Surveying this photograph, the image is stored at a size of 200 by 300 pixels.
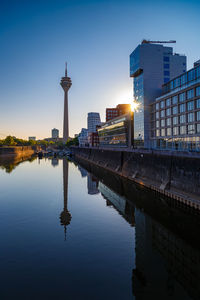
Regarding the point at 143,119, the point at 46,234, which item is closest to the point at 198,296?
the point at 46,234

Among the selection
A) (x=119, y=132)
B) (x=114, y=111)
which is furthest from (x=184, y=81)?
(x=114, y=111)

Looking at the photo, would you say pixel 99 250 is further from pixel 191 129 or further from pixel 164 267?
pixel 191 129

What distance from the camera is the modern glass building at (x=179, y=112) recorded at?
2454 inches

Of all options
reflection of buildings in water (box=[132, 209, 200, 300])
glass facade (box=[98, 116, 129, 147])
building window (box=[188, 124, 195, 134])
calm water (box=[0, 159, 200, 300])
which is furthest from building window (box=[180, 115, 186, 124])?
reflection of buildings in water (box=[132, 209, 200, 300])

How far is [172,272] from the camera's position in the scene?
14.4m

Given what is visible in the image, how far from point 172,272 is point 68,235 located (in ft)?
32.4

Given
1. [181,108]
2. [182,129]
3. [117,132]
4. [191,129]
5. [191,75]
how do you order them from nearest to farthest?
[191,129]
[191,75]
[182,129]
[181,108]
[117,132]

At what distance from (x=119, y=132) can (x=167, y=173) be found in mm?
73158

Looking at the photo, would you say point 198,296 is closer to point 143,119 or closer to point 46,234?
point 46,234

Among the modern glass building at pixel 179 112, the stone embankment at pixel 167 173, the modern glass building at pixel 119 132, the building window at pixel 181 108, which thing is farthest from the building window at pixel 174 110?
the stone embankment at pixel 167 173

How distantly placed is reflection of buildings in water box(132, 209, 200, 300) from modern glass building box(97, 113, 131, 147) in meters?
76.2

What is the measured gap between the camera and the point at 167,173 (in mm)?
32125

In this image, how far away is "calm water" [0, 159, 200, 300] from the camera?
1262cm

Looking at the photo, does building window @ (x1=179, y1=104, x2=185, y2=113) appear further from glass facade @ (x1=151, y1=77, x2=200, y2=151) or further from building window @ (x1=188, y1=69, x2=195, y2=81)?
building window @ (x1=188, y1=69, x2=195, y2=81)
